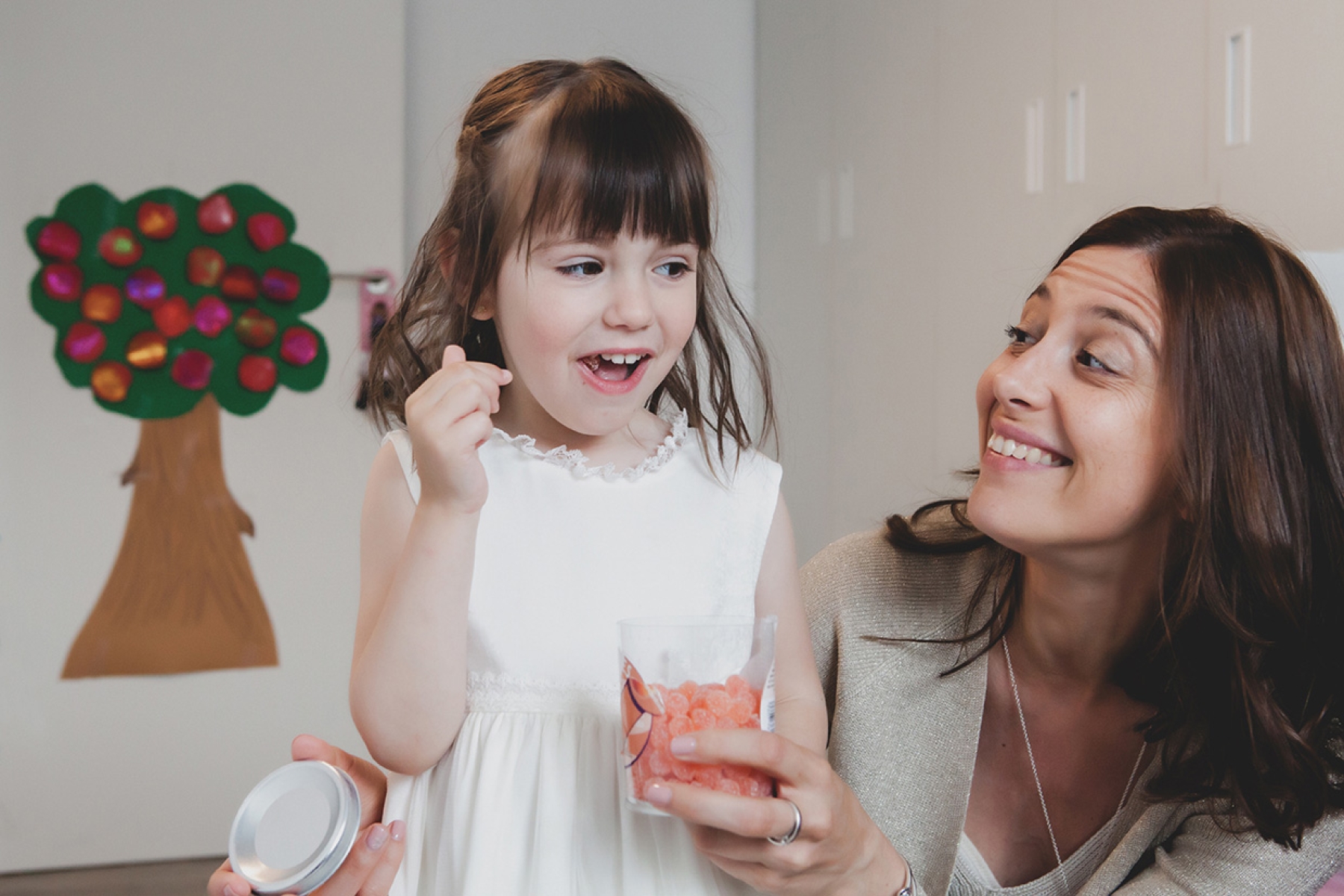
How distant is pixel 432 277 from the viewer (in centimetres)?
124

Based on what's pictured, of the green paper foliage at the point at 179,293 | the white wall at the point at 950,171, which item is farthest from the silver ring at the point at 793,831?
the green paper foliage at the point at 179,293

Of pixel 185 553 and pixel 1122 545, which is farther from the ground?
pixel 1122 545

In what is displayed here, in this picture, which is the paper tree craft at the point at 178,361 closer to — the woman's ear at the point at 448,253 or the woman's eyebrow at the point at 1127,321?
the woman's ear at the point at 448,253

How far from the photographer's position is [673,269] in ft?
3.57

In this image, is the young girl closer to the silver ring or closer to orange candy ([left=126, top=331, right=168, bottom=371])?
the silver ring

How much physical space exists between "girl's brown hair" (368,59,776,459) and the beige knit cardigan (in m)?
0.29

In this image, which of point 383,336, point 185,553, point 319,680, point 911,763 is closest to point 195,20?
point 185,553

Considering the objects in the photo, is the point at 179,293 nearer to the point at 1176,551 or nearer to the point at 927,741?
the point at 927,741

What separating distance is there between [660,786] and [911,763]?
0.59 m

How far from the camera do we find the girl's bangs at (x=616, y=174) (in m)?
1.02

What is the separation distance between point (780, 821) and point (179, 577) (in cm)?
291

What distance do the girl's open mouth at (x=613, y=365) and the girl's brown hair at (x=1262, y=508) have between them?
1.79 feet

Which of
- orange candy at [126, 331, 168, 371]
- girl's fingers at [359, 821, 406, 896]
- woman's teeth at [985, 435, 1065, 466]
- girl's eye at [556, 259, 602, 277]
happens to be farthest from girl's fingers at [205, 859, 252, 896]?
orange candy at [126, 331, 168, 371]

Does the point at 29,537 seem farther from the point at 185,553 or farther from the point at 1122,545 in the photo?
the point at 1122,545
